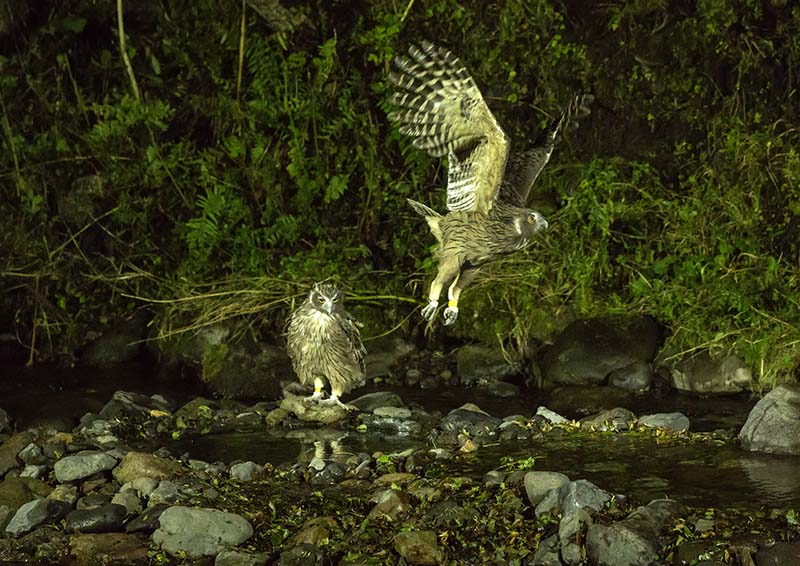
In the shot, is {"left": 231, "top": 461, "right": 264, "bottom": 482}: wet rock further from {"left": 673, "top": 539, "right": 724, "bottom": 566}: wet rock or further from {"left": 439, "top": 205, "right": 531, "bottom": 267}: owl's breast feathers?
{"left": 673, "top": 539, "right": 724, "bottom": 566}: wet rock

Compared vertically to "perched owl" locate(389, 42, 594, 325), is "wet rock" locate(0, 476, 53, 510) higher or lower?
lower

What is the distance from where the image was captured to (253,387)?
8.21 m

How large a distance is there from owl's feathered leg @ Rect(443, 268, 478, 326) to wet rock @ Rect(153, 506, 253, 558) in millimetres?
1733

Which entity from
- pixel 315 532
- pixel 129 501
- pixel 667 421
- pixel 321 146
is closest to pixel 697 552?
pixel 315 532

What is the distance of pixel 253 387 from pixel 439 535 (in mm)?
3531

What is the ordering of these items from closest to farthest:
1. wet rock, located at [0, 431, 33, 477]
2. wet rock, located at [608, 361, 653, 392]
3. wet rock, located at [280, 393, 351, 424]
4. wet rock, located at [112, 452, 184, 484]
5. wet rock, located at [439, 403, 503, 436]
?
wet rock, located at [112, 452, 184, 484] < wet rock, located at [0, 431, 33, 477] < wet rock, located at [439, 403, 503, 436] < wet rock, located at [280, 393, 351, 424] < wet rock, located at [608, 361, 653, 392]

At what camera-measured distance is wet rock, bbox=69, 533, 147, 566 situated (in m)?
4.91

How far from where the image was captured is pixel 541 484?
17.0 ft

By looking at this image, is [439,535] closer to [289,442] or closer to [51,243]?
[289,442]


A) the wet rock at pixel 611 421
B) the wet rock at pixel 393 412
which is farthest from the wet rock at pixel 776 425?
the wet rock at pixel 393 412

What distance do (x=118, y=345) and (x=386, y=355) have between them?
6.77ft

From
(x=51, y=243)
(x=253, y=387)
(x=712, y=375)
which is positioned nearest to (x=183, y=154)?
(x=51, y=243)

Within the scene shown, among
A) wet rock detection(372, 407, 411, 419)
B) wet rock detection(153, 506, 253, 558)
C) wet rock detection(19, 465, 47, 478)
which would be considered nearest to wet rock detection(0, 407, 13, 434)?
wet rock detection(19, 465, 47, 478)

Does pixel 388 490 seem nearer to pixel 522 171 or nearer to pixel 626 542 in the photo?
pixel 626 542
